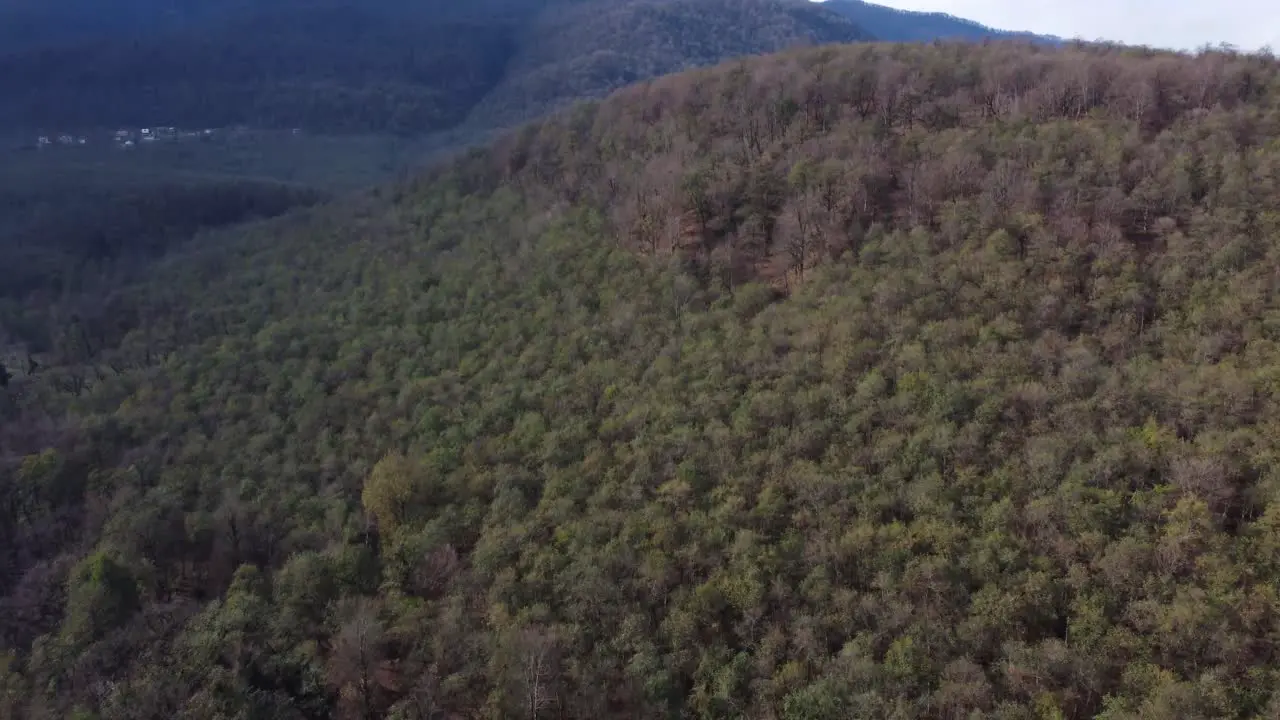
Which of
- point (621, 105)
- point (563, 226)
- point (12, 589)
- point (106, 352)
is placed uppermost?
point (621, 105)

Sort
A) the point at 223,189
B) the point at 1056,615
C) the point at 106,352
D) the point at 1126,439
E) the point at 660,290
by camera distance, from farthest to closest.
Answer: the point at 223,189, the point at 106,352, the point at 660,290, the point at 1126,439, the point at 1056,615

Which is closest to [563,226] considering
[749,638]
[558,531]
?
[558,531]

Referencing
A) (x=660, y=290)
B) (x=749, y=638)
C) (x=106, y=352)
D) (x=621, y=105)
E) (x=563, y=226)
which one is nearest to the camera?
(x=749, y=638)

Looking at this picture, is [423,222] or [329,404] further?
[423,222]

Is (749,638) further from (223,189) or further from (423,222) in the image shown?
(223,189)

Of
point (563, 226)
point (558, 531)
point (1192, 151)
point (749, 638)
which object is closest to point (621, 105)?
point (563, 226)

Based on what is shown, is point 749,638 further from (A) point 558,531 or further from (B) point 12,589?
(B) point 12,589

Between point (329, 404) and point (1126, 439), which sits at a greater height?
point (1126, 439)
